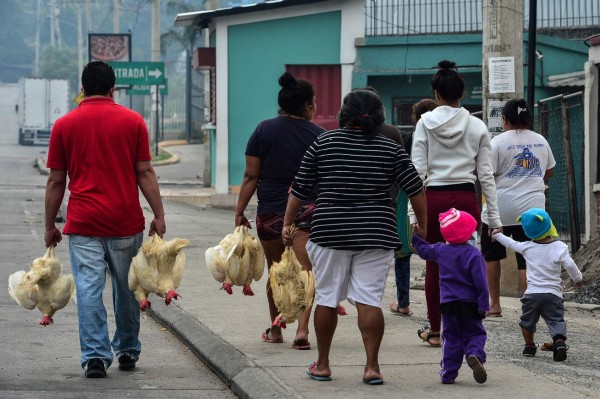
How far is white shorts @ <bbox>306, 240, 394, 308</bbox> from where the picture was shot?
715 centimetres

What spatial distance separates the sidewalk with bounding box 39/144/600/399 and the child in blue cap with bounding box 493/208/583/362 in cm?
20

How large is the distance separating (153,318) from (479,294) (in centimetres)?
439

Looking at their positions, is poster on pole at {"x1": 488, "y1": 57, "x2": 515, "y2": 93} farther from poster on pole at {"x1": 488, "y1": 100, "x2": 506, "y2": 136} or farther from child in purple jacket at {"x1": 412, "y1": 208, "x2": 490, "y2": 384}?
child in purple jacket at {"x1": 412, "y1": 208, "x2": 490, "y2": 384}

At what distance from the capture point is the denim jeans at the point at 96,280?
25.4ft

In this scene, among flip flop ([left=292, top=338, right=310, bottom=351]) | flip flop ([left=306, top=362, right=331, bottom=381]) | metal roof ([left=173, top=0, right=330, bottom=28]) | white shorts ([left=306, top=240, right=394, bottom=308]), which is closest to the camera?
white shorts ([left=306, top=240, right=394, bottom=308])

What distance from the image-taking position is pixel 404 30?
2608cm

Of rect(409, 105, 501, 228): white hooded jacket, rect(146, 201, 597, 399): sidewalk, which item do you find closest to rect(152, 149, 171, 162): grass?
rect(146, 201, 597, 399): sidewalk

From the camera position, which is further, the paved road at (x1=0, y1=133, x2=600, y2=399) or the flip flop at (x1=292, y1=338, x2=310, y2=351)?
the flip flop at (x1=292, y1=338, x2=310, y2=351)

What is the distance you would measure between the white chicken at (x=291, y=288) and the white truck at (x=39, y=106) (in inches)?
2171

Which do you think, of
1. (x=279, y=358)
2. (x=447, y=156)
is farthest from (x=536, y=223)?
(x=279, y=358)

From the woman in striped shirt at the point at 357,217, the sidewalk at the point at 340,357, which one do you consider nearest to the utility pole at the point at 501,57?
the sidewalk at the point at 340,357

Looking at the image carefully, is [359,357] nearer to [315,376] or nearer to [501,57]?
[315,376]

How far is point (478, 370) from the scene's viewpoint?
704 centimetres

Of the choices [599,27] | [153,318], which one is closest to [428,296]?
[153,318]
